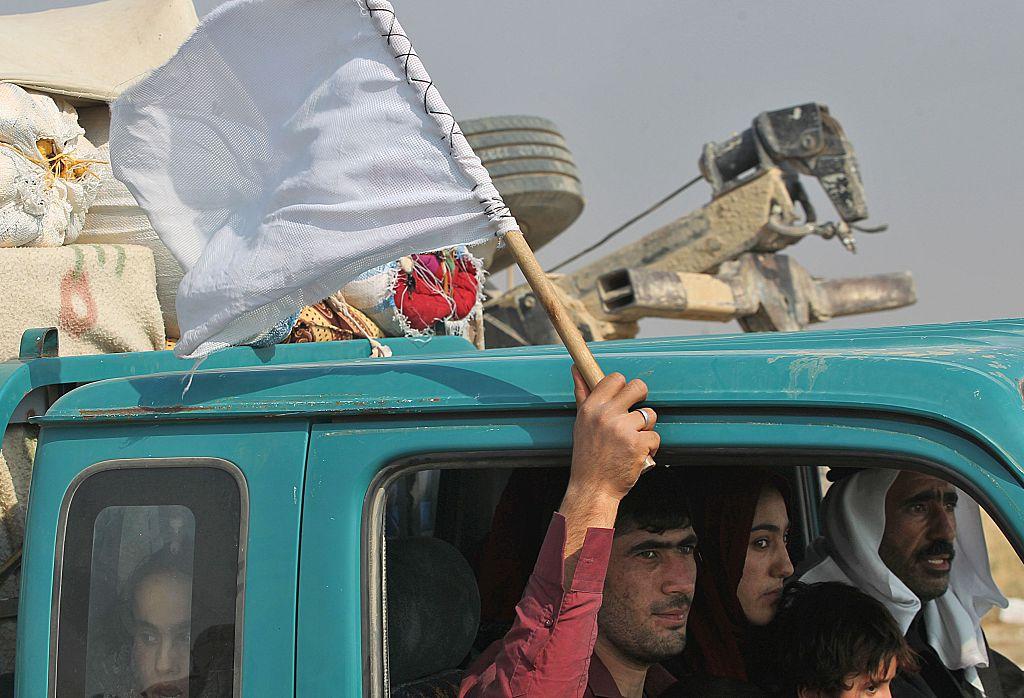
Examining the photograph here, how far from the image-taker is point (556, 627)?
147 cm

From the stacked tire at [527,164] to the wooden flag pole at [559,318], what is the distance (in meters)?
3.82

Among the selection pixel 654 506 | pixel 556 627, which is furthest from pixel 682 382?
pixel 654 506

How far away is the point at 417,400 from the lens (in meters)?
1.58

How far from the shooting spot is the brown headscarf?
2189 mm

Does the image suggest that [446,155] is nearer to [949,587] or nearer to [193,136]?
[193,136]

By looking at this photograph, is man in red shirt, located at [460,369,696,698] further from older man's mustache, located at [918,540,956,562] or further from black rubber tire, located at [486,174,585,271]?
black rubber tire, located at [486,174,585,271]

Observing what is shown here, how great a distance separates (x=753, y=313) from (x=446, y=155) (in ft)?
22.5

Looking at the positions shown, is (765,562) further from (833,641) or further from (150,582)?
(150,582)

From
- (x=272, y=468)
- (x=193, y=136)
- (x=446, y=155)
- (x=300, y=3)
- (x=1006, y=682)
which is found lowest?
(x=1006, y=682)

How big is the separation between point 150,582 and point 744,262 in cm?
703

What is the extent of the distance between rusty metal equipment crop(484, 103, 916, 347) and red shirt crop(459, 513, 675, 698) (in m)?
6.02

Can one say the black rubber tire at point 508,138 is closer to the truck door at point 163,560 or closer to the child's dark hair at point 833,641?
the child's dark hair at point 833,641

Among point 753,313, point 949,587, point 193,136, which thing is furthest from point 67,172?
point 753,313

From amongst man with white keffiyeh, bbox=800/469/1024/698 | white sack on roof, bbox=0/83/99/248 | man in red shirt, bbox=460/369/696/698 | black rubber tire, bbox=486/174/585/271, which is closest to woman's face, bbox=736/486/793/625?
man with white keffiyeh, bbox=800/469/1024/698
